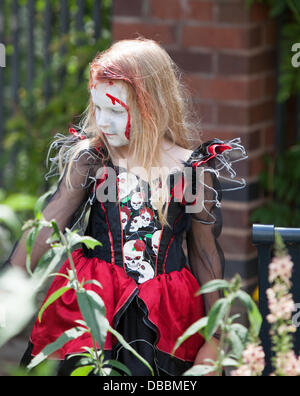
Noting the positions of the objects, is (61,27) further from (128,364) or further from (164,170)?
(128,364)

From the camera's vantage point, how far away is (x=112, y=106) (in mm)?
1950

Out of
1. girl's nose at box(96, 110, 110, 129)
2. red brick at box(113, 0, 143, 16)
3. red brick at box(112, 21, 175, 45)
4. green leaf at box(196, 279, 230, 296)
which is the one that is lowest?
green leaf at box(196, 279, 230, 296)

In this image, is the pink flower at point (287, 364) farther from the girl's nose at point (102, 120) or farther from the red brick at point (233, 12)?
the red brick at point (233, 12)

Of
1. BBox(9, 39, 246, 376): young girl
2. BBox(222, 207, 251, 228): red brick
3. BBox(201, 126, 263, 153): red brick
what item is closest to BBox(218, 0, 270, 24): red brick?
BBox(201, 126, 263, 153): red brick

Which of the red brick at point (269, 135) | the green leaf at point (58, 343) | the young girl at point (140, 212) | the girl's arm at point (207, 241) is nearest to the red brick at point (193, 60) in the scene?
the red brick at point (269, 135)

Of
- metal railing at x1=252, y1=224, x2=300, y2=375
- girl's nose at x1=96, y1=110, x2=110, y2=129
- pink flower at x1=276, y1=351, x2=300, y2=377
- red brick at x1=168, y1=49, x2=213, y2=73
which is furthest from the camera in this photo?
red brick at x1=168, y1=49, x2=213, y2=73

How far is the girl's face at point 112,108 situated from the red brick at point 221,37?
137 cm

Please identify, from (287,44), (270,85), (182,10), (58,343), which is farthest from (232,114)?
(58,343)

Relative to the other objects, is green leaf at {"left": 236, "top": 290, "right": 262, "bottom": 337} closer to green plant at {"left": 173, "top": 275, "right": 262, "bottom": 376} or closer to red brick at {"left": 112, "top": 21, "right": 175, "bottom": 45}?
green plant at {"left": 173, "top": 275, "right": 262, "bottom": 376}

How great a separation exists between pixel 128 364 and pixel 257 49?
5.77 feet

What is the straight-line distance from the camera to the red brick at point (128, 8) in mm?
3389

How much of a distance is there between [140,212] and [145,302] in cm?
24

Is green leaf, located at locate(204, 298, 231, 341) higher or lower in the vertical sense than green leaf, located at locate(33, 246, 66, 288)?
lower

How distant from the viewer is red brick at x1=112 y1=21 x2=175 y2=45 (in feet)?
11.0
